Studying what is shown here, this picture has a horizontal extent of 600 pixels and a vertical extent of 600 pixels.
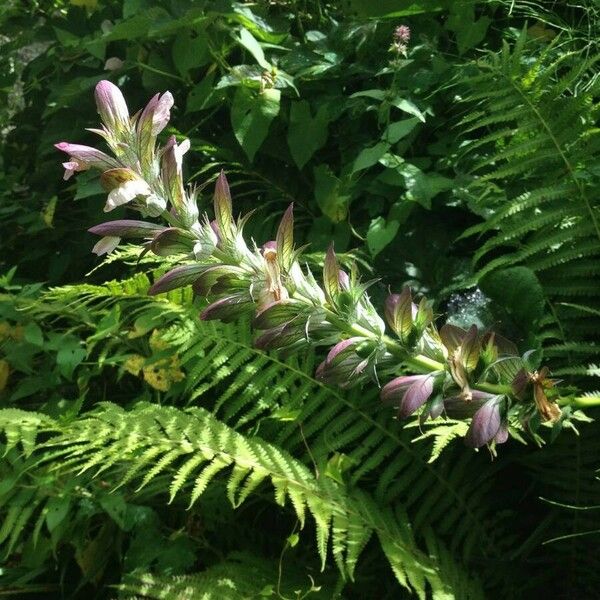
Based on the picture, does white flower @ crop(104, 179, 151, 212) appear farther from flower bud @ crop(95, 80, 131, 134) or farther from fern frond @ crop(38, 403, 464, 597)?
fern frond @ crop(38, 403, 464, 597)

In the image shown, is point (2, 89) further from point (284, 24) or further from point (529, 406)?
point (529, 406)

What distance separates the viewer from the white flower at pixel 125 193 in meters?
0.72

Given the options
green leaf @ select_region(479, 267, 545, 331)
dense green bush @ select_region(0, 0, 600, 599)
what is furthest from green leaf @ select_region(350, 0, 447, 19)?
green leaf @ select_region(479, 267, 545, 331)

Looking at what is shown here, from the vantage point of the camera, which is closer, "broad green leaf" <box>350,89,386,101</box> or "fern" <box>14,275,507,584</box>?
"fern" <box>14,275,507,584</box>

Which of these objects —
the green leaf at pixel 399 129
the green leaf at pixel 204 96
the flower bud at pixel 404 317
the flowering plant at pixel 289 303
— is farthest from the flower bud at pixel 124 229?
the green leaf at pixel 204 96

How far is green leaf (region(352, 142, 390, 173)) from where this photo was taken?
1.56 m

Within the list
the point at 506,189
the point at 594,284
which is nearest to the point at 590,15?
the point at 506,189

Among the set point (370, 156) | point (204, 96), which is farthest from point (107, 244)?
point (204, 96)

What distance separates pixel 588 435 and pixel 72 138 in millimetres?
1344

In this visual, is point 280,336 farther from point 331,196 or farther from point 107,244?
point 331,196

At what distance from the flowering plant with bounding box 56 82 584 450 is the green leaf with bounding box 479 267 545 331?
→ 0.54m

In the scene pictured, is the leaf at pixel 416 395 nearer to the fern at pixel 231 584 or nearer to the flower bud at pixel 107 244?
the flower bud at pixel 107 244

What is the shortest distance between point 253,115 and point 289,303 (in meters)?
0.99

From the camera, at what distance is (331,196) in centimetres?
166
